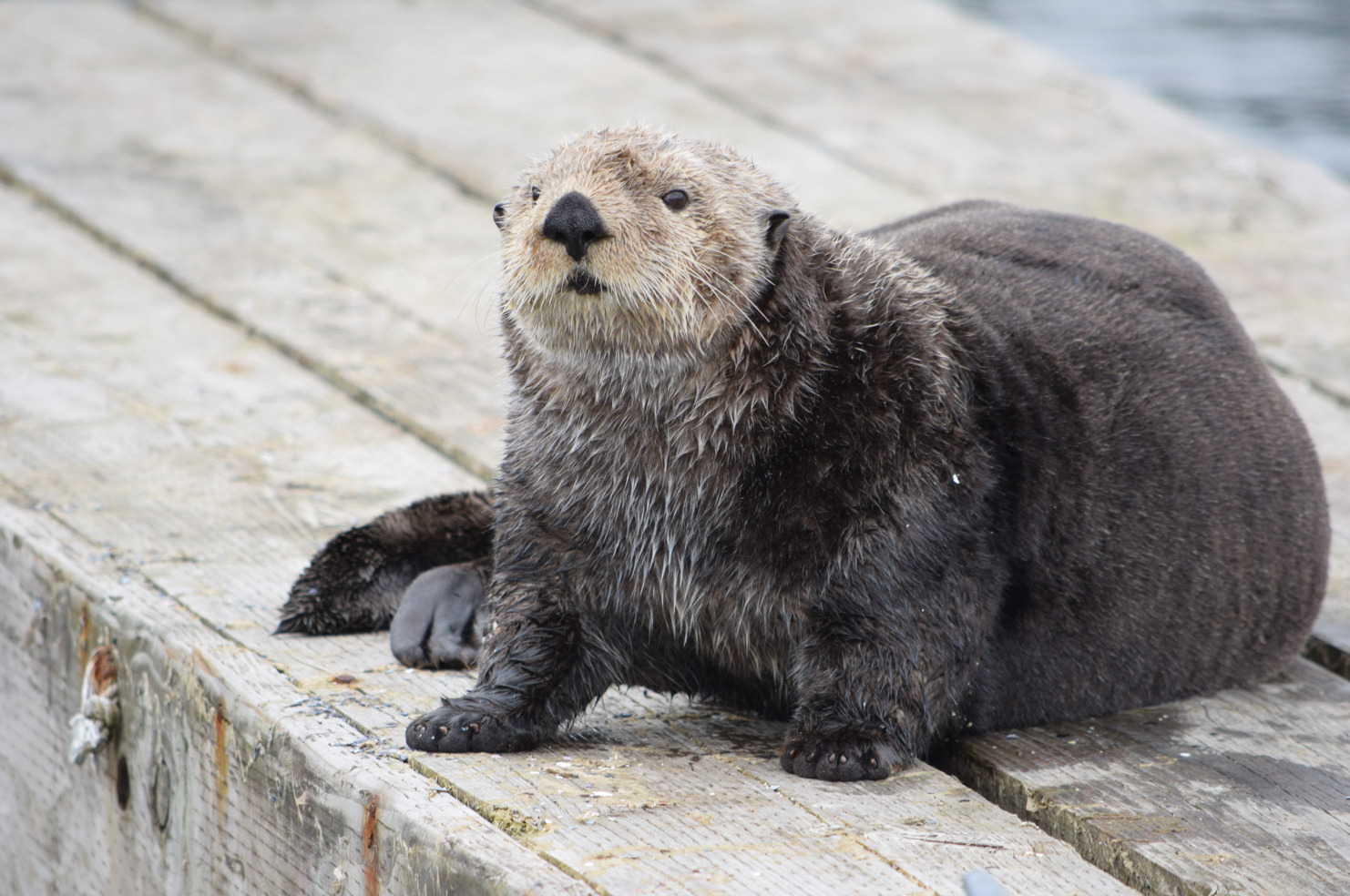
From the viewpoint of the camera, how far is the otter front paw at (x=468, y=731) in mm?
2613

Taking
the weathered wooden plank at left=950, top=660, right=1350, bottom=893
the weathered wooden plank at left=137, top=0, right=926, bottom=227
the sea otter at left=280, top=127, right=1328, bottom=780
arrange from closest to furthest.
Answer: the weathered wooden plank at left=950, top=660, right=1350, bottom=893 < the sea otter at left=280, top=127, right=1328, bottom=780 < the weathered wooden plank at left=137, top=0, right=926, bottom=227

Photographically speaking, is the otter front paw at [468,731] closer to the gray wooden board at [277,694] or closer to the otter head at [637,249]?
the gray wooden board at [277,694]

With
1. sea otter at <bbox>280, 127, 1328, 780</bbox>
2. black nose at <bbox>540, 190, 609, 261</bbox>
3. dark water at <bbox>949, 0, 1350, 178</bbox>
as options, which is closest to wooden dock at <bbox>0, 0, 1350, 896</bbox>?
sea otter at <bbox>280, 127, 1328, 780</bbox>

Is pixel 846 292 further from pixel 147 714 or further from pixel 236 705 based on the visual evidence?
pixel 147 714

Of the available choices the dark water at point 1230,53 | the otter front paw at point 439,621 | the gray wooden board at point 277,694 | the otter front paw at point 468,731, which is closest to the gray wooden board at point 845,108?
the gray wooden board at point 277,694

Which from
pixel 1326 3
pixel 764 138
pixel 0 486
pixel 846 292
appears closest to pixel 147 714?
pixel 0 486

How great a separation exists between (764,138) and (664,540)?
3815 mm

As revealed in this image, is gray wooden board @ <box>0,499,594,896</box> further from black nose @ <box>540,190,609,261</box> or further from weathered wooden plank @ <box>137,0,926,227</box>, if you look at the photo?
weathered wooden plank @ <box>137,0,926,227</box>

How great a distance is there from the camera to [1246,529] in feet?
10.8

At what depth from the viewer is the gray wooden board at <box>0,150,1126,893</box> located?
2.32 metres

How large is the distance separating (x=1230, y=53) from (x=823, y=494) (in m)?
9.71

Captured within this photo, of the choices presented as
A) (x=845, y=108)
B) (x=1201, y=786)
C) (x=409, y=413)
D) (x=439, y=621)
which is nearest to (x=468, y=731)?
(x=439, y=621)

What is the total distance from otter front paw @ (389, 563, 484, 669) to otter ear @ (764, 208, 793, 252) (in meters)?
1.06

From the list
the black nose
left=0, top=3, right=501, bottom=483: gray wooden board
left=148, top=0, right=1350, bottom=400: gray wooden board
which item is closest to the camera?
the black nose
